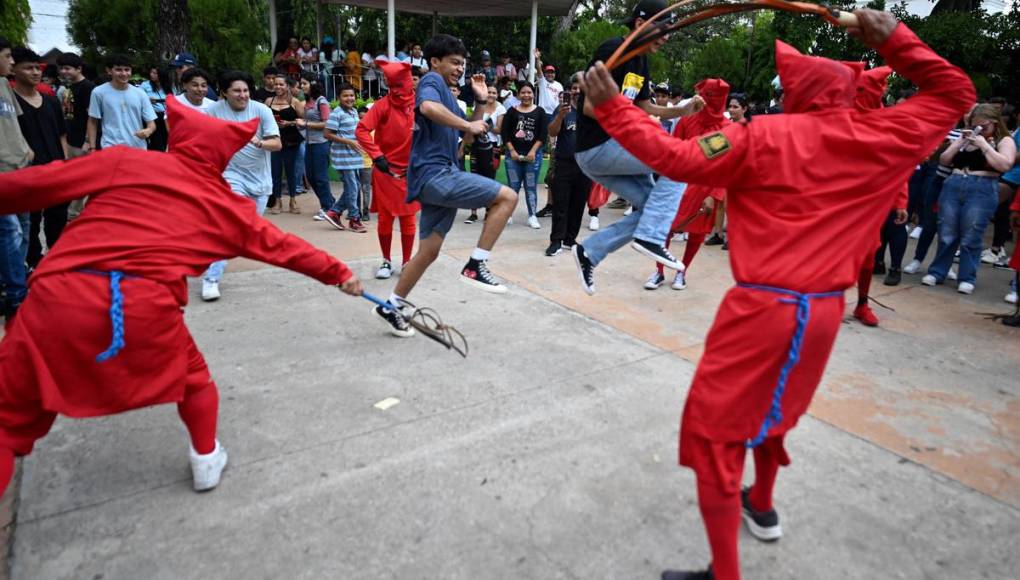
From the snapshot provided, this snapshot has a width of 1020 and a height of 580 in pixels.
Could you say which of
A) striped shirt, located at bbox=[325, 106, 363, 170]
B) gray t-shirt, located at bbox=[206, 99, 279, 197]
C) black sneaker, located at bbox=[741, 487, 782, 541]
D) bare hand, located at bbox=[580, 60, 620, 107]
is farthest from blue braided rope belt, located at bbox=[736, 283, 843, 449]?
striped shirt, located at bbox=[325, 106, 363, 170]

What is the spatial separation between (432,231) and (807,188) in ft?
9.59

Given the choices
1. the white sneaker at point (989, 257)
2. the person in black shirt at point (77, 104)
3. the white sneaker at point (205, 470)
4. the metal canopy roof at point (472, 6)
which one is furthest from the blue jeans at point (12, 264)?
the metal canopy roof at point (472, 6)

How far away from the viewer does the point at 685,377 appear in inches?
165

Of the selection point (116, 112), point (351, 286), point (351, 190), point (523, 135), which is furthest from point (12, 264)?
point (523, 135)

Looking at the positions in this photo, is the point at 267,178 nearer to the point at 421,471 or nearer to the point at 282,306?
the point at 282,306

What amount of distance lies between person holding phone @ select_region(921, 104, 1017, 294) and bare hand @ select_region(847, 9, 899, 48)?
5.16 m

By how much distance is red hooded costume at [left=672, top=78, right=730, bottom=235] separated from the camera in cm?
562

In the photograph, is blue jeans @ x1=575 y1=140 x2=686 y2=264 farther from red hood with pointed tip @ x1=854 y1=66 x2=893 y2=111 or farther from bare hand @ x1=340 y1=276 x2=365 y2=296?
bare hand @ x1=340 y1=276 x2=365 y2=296

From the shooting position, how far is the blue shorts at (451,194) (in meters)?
4.32

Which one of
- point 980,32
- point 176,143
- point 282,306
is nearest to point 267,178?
point 282,306

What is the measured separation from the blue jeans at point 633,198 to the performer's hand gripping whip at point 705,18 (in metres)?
1.00

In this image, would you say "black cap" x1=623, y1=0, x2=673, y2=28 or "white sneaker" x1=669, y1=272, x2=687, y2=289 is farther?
"white sneaker" x1=669, y1=272, x2=687, y2=289

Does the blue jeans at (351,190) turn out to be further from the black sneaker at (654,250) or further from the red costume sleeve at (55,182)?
the red costume sleeve at (55,182)

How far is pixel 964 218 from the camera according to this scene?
22.0 feet
